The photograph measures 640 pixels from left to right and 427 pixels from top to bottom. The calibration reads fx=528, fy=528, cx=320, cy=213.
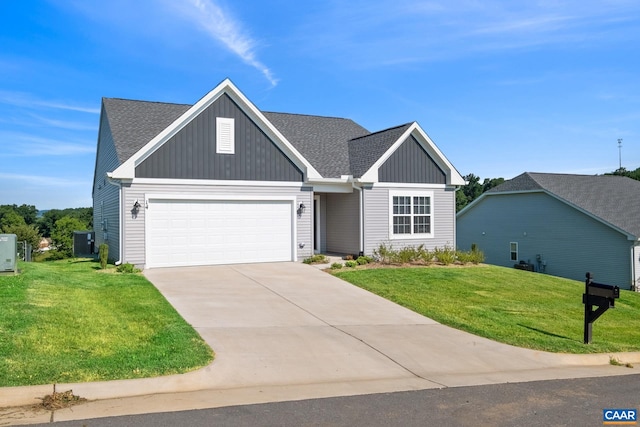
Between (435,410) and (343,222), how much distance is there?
50.2 ft

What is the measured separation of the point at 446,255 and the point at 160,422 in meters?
15.4

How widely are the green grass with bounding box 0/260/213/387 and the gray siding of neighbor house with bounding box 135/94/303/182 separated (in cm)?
514

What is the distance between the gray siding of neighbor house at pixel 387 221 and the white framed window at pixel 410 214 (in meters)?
0.16

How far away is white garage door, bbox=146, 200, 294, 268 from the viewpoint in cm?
1673

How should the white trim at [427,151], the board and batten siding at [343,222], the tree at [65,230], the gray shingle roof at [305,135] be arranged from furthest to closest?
the tree at [65,230] → the board and batten siding at [343,222] → the white trim at [427,151] → the gray shingle roof at [305,135]

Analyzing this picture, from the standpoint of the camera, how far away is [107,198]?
19.7 m

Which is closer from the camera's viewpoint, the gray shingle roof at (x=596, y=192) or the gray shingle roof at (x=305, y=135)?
the gray shingle roof at (x=305, y=135)

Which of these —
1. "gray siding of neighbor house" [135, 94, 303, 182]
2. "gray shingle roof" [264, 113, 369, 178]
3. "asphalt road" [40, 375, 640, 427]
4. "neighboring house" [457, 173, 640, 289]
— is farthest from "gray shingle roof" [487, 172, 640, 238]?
"asphalt road" [40, 375, 640, 427]

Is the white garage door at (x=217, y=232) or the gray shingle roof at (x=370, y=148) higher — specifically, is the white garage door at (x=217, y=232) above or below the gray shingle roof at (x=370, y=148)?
below

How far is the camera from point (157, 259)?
54.6 ft

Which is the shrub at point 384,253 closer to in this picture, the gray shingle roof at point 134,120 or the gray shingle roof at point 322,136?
the gray shingle roof at point 322,136

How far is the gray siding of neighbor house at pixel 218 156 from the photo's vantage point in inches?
662

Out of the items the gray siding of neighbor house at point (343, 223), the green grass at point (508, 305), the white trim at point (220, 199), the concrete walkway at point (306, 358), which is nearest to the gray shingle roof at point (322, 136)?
the gray siding of neighbor house at point (343, 223)

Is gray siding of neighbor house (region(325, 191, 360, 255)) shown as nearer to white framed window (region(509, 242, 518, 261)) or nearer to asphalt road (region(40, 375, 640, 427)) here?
asphalt road (region(40, 375, 640, 427))
